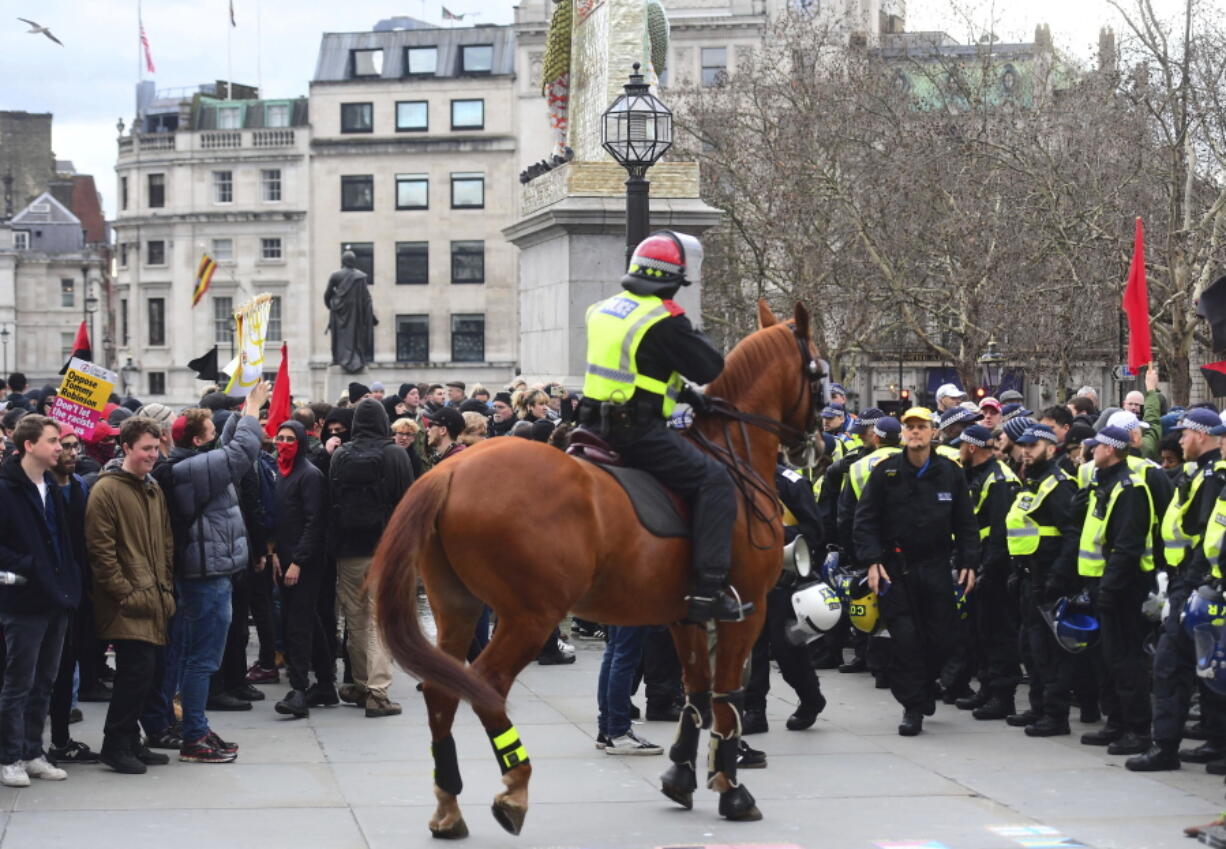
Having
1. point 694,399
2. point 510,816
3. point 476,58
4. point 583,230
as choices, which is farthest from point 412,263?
point 510,816

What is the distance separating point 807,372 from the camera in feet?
34.0

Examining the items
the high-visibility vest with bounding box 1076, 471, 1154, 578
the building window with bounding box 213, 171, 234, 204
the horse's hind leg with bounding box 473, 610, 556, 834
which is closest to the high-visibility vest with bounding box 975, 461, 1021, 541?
the high-visibility vest with bounding box 1076, 471, 1154, 578

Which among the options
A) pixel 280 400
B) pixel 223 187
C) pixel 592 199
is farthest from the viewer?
pixel 223 187

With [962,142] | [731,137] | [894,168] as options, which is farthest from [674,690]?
[731,137]

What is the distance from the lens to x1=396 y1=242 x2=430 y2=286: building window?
8612cm

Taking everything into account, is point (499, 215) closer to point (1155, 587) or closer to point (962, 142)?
point (962, 142)

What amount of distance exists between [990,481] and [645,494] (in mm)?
4583

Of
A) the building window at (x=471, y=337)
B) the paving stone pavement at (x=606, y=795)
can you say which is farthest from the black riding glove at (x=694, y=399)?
the building window at (x=471, y=337)

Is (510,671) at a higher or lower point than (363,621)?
higher

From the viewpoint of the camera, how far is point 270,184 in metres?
86.2

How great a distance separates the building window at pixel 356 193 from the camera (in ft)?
282

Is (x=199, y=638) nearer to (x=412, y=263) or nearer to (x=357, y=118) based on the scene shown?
(x=412, y=263)

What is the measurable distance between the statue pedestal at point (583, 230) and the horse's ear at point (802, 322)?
1161 cm

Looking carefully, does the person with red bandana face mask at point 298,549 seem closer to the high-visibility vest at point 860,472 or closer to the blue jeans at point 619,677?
the blue jeans at point 619,677
